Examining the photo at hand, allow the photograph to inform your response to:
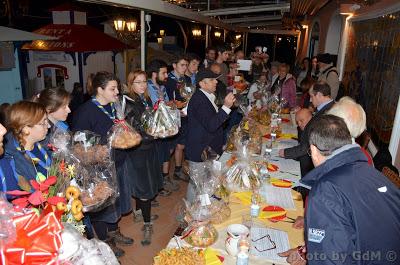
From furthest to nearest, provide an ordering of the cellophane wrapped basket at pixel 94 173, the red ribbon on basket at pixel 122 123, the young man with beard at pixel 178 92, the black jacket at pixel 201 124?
the young man with beard at pixel 178 92 < the black jacket at pixel 201 124 < the red ribbon on basket at pixel 122 123 < the cellophane wrapped basket at pixel 94 173

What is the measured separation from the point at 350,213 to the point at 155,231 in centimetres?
271

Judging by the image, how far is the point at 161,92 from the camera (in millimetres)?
3941

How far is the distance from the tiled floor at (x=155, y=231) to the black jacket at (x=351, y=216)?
7.13 feet

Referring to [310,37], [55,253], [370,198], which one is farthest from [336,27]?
[55,253]

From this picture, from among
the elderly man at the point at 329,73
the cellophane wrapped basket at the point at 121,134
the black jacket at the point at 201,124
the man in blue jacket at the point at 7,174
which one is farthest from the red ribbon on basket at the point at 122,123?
the elderly man at the point at 329,73

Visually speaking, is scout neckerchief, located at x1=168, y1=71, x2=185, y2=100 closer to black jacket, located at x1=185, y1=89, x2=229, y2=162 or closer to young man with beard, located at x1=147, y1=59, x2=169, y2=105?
young man with beard, located at x1=147, y1=59, x2=169, y2=105

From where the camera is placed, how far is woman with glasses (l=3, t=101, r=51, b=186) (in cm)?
211

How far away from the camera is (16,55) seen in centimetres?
800

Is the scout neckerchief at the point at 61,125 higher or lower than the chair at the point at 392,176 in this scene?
higher

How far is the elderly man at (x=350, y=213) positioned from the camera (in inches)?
63.2

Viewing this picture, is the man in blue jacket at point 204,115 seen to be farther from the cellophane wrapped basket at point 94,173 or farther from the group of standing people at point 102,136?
the cellophane wrapped basket at point 94,173

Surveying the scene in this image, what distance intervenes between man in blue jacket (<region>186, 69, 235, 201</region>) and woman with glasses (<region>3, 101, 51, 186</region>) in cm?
166

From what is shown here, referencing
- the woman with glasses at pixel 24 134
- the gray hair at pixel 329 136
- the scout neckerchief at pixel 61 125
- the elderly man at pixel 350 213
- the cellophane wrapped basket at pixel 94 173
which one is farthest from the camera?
the scout neckerchief at pixel 61 125

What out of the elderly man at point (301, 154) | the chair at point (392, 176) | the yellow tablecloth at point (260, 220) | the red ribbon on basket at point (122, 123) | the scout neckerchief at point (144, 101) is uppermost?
the scout neckerchief at point (144, 101)
